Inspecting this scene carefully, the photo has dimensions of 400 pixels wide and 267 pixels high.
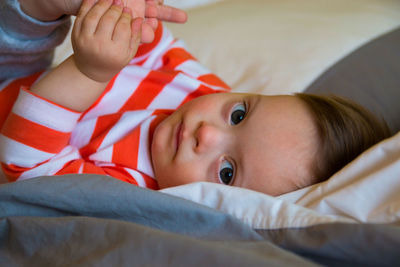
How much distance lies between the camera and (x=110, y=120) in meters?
1.03

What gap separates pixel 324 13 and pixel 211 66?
0.48 meters

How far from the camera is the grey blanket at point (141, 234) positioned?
1.77 feet

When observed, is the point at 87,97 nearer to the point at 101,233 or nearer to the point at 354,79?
the point at 101,233

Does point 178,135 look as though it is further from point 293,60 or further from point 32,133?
point 293,60

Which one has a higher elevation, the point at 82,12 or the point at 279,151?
the point at 82,12

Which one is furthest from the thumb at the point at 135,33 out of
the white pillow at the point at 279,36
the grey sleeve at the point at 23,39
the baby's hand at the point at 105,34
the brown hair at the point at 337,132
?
the white pillow at the point at 279,36

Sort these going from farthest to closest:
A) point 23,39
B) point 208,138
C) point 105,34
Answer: point 23,39 < point 208,138 < point 105,34

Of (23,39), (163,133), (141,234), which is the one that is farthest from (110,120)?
(141,234)

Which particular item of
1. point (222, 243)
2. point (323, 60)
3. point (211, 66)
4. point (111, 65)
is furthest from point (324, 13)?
point (222, 243)

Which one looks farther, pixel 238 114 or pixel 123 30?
pixel 238 114

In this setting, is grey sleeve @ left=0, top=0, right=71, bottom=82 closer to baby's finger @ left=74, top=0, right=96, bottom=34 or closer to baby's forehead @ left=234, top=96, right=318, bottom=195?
baby's finger @ left=74, top=0, right=96, bottom=34

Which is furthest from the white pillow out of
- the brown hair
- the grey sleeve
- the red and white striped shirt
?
the grey sleeve

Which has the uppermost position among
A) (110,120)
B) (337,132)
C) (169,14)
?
(169,14)

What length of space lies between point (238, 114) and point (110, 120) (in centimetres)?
31
